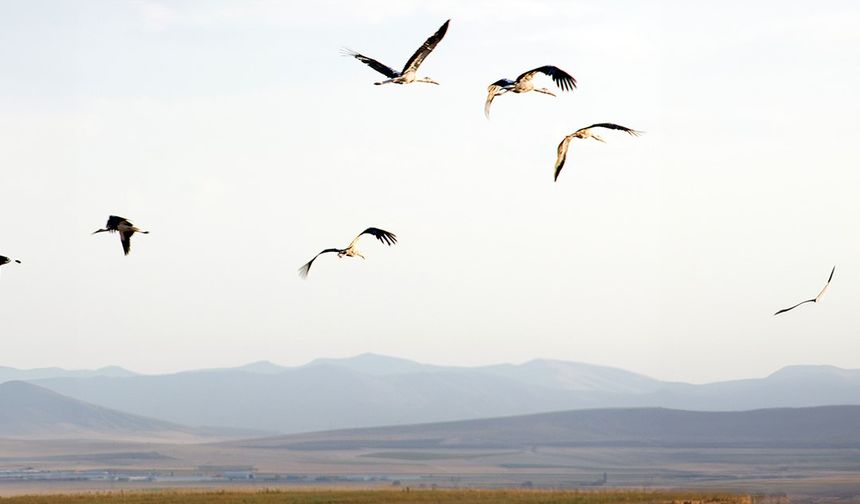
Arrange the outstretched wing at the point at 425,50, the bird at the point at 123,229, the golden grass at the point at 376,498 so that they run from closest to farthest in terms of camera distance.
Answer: the outstretched wing at the point at 425,50 < the bird at the point at 123,229 < the golden grass at the point at 376,498

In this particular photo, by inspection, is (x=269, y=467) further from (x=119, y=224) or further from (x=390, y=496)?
(x=119, y=224)

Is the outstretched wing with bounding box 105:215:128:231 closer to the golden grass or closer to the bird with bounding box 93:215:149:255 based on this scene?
the bird with bounding box 93:215:149:255

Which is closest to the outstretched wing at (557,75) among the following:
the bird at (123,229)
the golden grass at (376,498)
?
the bird at (123,229)

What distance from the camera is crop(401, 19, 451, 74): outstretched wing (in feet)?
93.5

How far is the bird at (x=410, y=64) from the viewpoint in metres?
28.7

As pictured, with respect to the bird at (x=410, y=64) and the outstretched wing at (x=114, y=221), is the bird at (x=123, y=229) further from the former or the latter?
the bird at (x=410, y=64)

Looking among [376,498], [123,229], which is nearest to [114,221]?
[123,229]

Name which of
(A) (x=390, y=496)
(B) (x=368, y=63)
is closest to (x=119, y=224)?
(B) (x=368, y=63)

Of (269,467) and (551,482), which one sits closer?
(551,482)

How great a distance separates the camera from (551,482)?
419ft

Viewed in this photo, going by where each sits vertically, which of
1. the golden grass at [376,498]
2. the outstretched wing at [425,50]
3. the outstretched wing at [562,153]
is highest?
the outstretched wing at [425,50]

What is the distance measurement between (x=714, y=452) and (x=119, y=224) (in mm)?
166664

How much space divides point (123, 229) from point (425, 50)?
13544 millimetres


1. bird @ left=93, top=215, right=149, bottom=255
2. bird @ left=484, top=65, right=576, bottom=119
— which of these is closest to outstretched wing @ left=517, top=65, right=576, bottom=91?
bird @ left=484, top=65, right=576, bottom=119
